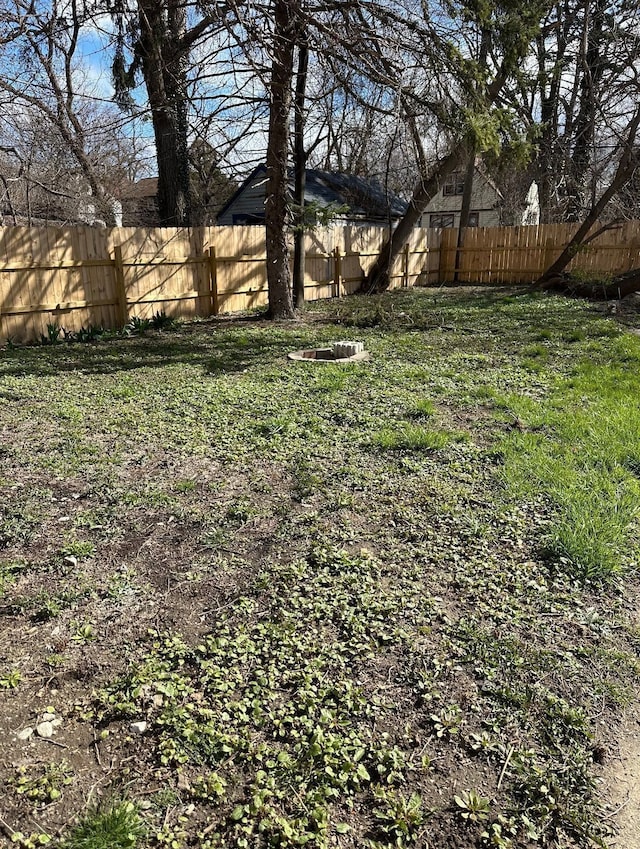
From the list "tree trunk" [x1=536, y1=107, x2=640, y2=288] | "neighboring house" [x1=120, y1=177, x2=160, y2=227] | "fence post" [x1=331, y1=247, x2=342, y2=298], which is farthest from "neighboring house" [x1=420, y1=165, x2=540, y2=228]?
"fence post" [x1=331, y1=247, x2=342, y2=298]

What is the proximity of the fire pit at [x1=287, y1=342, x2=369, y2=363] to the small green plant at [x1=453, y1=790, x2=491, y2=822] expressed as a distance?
584cm

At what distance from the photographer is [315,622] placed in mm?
2414

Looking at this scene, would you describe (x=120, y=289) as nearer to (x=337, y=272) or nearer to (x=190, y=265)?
(x=190, y=265)

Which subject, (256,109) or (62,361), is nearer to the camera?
(62,361)

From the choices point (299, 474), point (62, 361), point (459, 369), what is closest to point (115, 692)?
point (299, 474)

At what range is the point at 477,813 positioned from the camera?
1652 millimetres

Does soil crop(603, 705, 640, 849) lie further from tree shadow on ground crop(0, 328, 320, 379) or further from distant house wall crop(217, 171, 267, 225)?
distant house wall crop(217, 171, 267, 225)

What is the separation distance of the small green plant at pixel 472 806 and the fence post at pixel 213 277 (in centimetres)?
1025

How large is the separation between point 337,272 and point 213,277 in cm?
399

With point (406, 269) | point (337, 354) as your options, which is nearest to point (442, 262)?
point (406, 269)

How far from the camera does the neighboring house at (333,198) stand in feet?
61.5

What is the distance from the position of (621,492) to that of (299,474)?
77.1 inches

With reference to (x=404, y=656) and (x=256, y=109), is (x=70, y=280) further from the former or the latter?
(x=404, y=656)

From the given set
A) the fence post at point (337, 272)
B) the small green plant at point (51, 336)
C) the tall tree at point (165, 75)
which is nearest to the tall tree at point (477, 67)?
the tall tree at point (165, 75)
